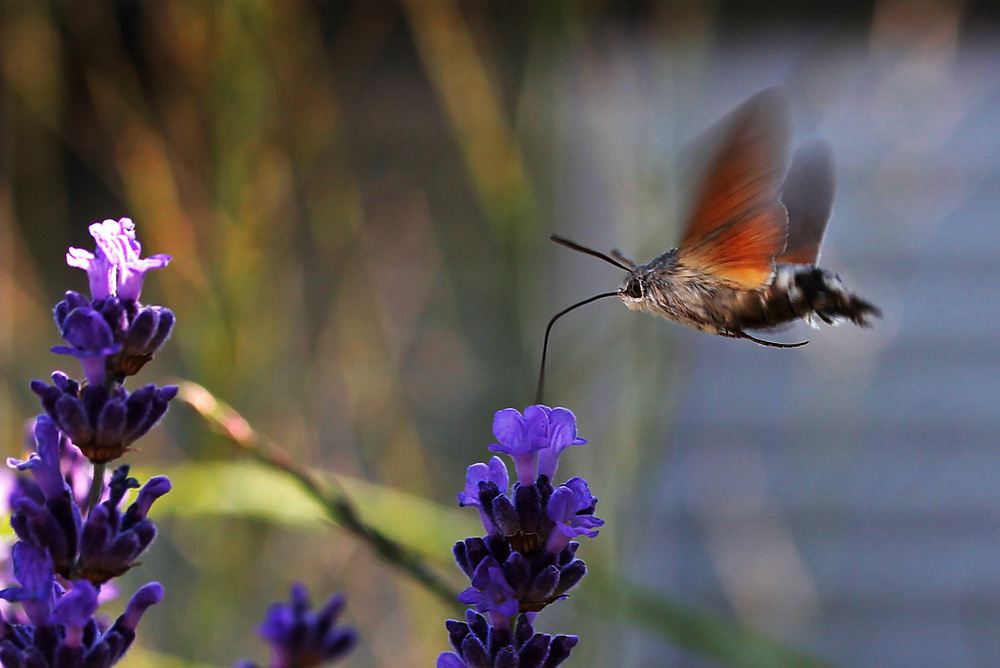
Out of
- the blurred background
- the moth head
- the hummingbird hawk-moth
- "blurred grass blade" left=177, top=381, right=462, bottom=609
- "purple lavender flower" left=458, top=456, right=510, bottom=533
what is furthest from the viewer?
the blurred background

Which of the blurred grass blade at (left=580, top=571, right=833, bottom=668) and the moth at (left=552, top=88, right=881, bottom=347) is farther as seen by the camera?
the blurred grass blade at (left=580, top=571, right=833, bottom=668)

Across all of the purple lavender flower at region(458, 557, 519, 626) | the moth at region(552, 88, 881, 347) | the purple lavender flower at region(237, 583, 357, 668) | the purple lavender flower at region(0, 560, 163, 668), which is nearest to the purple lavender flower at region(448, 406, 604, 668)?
the purple lavender flower at region(458, 557, 519, 626)

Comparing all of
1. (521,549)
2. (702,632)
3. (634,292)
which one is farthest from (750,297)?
(521,549)

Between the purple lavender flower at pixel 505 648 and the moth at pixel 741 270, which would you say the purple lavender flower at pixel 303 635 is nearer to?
the purple lavender flower at pixel 505 648

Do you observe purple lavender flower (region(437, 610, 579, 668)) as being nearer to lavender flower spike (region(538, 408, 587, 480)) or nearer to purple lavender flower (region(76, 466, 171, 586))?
lavender flower spike (region(538, 408, 587, 480))

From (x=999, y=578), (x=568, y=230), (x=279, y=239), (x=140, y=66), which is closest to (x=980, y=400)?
(x=999, y=578)

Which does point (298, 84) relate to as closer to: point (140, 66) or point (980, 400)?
point (140, 66)
